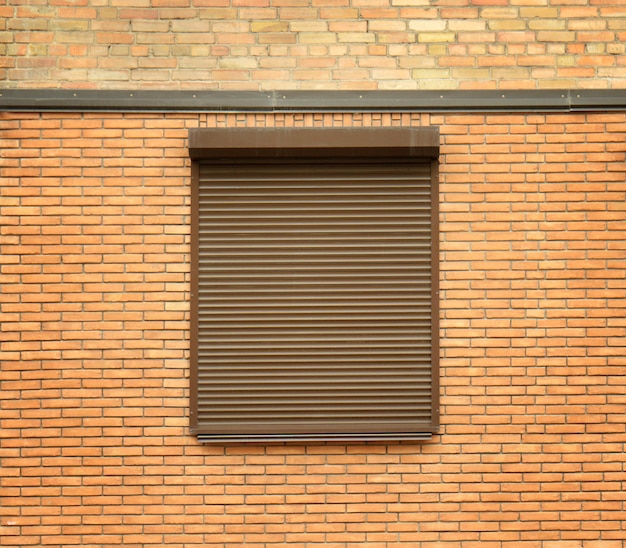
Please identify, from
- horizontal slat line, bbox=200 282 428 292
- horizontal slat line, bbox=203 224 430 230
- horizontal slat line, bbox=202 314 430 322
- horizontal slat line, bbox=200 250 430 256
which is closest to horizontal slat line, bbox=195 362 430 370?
horizontal slat line, bbox=202 314 430 322

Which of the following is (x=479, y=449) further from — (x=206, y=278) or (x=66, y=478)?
(x=66, y=478)

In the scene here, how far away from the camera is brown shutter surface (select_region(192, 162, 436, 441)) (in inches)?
168

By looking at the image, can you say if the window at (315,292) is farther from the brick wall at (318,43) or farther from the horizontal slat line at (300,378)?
the brick wall at (318,43)

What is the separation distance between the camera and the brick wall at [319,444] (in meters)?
4.23

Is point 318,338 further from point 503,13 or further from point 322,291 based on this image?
point 503,13

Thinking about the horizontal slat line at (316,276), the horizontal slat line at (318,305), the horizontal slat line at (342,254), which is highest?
the horizontal slat line at (342,254)

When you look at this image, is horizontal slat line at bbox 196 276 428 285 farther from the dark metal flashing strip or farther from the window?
the dark metal flashing strip

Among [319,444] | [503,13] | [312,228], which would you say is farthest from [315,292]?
[503,13]

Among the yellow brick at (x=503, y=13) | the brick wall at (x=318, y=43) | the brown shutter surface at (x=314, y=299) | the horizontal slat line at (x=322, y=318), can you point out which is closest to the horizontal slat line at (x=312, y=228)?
the brown shutter surface at (x=314, y=299)

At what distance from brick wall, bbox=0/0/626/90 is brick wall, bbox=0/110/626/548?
157mm

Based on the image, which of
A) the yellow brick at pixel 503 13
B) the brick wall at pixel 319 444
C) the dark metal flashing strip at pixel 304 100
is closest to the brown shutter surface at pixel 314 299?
the brick wall at pixel 319 444

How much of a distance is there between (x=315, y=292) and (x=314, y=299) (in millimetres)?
51

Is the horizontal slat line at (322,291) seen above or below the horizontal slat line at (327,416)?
above

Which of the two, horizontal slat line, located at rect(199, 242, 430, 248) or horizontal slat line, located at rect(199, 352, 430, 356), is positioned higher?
horizontal slat line, located at rect(199, 242, 430, 248)
